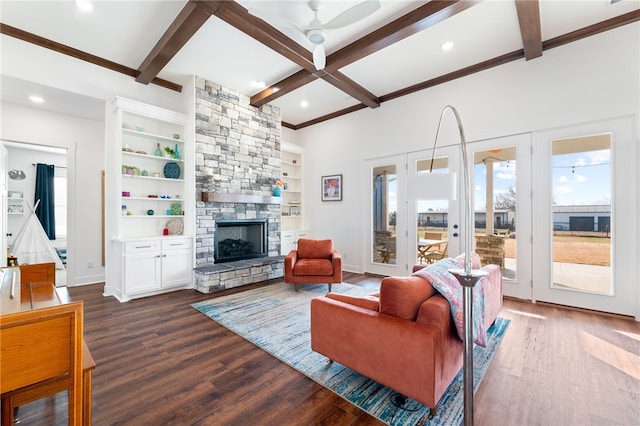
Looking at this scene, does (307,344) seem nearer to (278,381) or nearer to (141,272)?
(278,381)

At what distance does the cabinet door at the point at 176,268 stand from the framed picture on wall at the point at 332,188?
10.2ft

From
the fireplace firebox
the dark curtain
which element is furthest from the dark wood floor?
the dark curtain

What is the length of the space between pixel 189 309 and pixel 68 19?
12.4ft

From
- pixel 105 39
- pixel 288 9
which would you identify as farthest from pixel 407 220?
pixel 105 39

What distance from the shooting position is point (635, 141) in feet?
10.4

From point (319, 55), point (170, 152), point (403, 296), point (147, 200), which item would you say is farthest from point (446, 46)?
point (147, 200)

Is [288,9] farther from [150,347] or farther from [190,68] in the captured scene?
[150,347]

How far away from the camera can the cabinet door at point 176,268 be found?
4.31 metres

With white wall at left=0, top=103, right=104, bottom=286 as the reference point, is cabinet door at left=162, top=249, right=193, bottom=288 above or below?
below

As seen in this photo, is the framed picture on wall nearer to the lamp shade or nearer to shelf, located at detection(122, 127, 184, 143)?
shelf, located at detection(122, 127, 184, 143)

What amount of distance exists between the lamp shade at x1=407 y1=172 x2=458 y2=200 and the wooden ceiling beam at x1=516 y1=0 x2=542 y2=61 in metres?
2.62

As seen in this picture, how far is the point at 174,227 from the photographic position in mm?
4766

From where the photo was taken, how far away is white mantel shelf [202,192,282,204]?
15.3ft

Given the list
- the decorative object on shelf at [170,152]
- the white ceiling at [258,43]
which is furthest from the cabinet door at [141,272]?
the white ceiling at [258,43]
